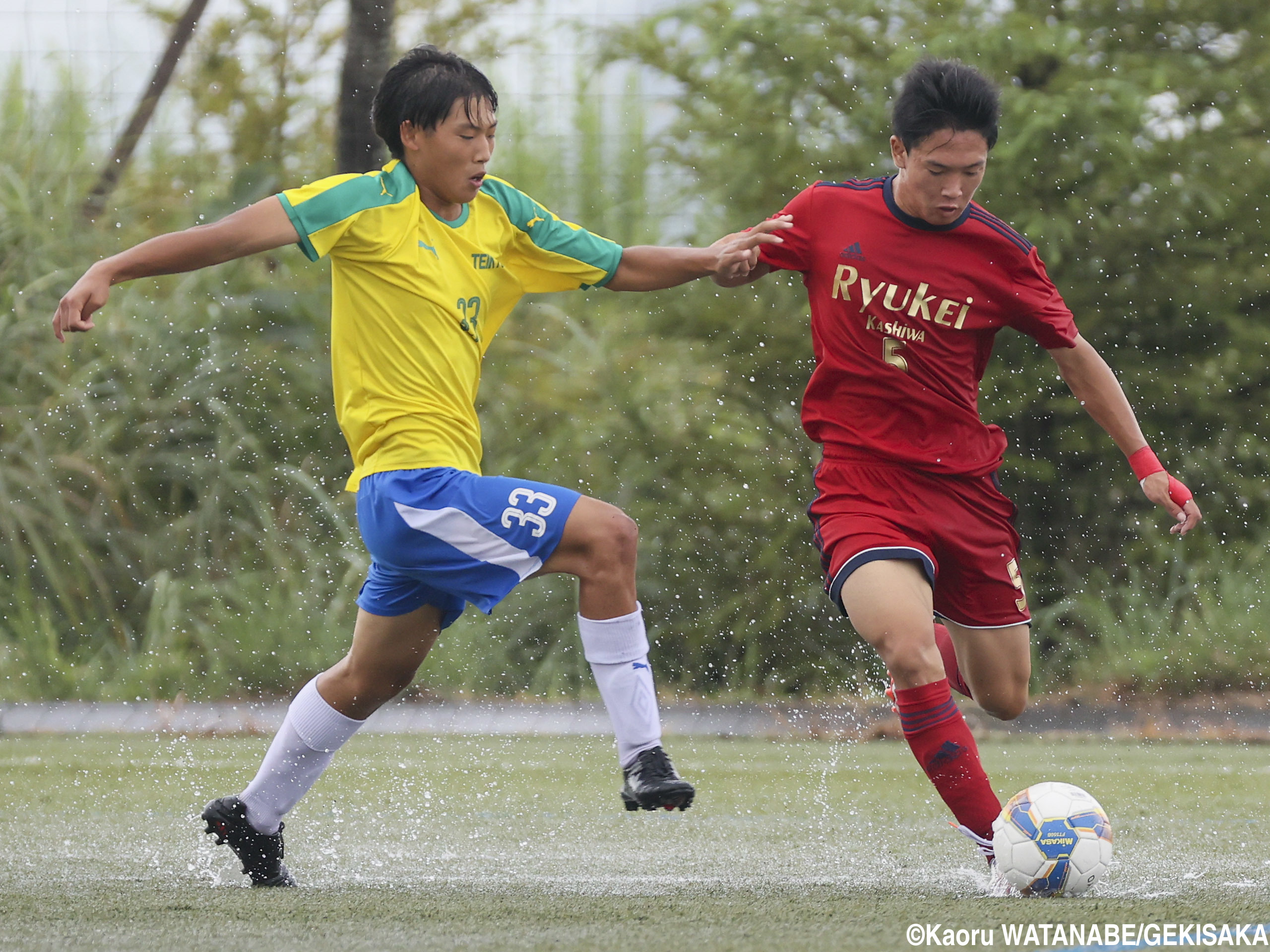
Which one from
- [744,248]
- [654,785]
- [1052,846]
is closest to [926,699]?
[1052,846]

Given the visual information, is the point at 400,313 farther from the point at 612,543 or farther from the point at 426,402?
the point at 612,543

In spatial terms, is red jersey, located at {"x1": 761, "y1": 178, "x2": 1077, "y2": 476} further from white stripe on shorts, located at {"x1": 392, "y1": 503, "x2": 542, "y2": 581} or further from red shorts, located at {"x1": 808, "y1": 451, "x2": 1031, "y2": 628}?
white stripe on shorts, located at {"x1": 392, "y1": 503, "x2": 542, "y2": 581}

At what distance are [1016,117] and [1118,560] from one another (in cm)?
237

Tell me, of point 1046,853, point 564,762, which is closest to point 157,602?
point 564,762

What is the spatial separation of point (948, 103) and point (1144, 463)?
1046 mm

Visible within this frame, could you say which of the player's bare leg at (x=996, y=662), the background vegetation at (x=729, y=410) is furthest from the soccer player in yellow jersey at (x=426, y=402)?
the background vegetation at (x=729, y=410)

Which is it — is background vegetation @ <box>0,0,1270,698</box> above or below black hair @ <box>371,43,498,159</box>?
below

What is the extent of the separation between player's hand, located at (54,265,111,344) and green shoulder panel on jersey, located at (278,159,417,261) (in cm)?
44

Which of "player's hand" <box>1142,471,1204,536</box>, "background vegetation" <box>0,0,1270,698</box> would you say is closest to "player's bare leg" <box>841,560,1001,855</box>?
"player's hand" <box>1142,471,1204,536</box>

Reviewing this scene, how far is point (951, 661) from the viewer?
436 cm

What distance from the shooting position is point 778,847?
4539mm

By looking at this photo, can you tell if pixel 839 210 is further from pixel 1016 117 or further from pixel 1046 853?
pixel 1016 117

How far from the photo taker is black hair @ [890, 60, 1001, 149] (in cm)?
372

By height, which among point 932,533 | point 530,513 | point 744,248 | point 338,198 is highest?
point 338,198
